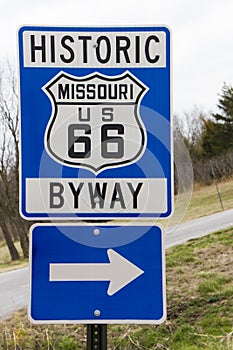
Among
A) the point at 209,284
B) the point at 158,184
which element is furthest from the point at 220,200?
the point at 158,184

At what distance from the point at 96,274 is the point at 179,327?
4.11 m

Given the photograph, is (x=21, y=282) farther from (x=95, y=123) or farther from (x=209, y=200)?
(x=209, y=200)

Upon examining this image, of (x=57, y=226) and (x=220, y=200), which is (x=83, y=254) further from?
(x=220, y=200)

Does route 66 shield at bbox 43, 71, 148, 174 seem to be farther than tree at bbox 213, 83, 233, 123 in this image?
No

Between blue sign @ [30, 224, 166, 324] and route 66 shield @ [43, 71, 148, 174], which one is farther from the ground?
route 66 shield @ [43, 71, 148, 174]

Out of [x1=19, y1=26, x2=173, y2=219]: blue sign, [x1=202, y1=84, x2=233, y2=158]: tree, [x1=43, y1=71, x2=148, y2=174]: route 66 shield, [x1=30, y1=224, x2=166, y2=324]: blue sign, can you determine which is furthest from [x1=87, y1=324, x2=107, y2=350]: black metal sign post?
[x1=202, y1=84, x2=233, y2=158]: tree

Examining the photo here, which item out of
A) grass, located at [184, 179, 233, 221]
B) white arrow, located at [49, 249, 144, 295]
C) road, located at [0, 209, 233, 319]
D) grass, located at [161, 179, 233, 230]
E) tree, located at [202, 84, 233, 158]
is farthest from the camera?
tree, located at [202, 84, 233, 158]

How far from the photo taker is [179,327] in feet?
20.0

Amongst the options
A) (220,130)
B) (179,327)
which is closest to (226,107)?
(220,130)

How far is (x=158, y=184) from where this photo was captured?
Answer: 7.22 ft

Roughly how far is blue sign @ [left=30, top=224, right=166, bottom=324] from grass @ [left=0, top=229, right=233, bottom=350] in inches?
90.0

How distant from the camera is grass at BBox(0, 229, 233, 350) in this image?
18.5ft

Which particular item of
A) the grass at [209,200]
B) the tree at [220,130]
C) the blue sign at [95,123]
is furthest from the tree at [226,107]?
the blue sign at [95,123]

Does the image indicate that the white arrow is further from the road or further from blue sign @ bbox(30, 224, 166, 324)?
the road
